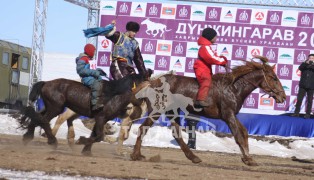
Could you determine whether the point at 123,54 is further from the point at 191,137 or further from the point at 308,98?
the point at 308,98

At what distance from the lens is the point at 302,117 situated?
71.4 ft

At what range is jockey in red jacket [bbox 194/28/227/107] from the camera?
12.5m

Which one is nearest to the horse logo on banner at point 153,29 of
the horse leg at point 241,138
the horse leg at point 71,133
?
the horse leg at point 71,133

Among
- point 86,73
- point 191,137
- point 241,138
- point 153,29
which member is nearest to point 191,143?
point 191,137

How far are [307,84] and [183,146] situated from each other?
391 inches

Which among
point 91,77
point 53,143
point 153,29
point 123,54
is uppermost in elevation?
point 153,29

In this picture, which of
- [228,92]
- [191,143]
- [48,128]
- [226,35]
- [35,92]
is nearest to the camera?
[228,92]

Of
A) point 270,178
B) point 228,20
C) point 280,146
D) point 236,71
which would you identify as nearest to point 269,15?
point 228,20

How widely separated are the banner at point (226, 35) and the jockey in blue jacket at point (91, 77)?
30.3 ft

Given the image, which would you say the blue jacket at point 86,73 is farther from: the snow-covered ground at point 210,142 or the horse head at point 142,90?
the snow-covered ground at point 210,142

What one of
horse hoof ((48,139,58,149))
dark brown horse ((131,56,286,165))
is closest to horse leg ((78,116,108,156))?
dark brown horse ((131,56,286,165))

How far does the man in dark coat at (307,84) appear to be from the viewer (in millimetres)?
21422

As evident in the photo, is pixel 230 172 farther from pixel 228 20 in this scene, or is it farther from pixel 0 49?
pixel 0 49

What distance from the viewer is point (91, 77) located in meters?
13.1
